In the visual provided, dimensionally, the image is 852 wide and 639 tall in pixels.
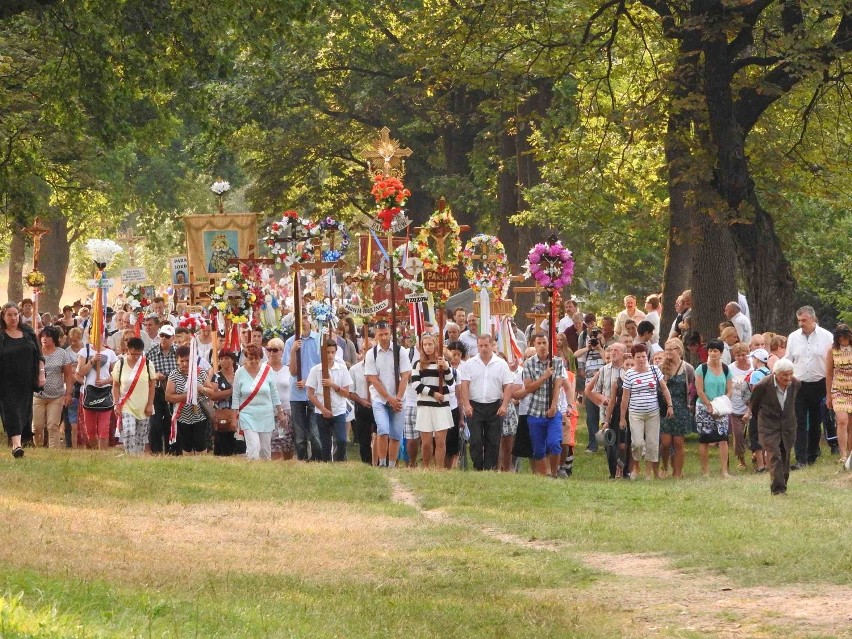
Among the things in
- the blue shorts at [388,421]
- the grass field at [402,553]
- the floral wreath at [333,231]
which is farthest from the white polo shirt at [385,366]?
the floral wreath at [333,231]

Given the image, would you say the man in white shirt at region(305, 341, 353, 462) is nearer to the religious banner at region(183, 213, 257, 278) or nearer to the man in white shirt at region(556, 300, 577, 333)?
the religious banner at region(183, 213, 257, 278)

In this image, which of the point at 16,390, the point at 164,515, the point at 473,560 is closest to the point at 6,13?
the point at 16,390

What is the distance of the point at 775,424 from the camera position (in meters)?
18.1

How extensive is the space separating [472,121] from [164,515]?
28.9m

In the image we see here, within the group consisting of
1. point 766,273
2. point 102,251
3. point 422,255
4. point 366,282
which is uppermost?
point 102,251

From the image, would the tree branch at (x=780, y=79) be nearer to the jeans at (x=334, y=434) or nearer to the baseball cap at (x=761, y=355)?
the baseball cap at (x=761, y=355)

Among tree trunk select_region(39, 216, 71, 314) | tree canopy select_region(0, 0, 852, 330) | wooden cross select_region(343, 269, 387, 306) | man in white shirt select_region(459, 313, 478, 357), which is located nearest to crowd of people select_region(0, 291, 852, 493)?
man in white shirt select_region(459, 313, 478, 357)

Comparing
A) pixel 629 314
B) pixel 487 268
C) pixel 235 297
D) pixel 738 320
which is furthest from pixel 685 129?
pixel 235 297

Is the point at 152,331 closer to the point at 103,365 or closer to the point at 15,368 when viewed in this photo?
the point at 103,365

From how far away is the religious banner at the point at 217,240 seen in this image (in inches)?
1218

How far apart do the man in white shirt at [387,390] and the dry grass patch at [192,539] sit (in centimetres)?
465

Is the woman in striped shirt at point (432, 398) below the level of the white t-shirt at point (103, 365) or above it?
below

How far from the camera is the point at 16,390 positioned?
20.0 meters

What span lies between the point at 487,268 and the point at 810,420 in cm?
602
